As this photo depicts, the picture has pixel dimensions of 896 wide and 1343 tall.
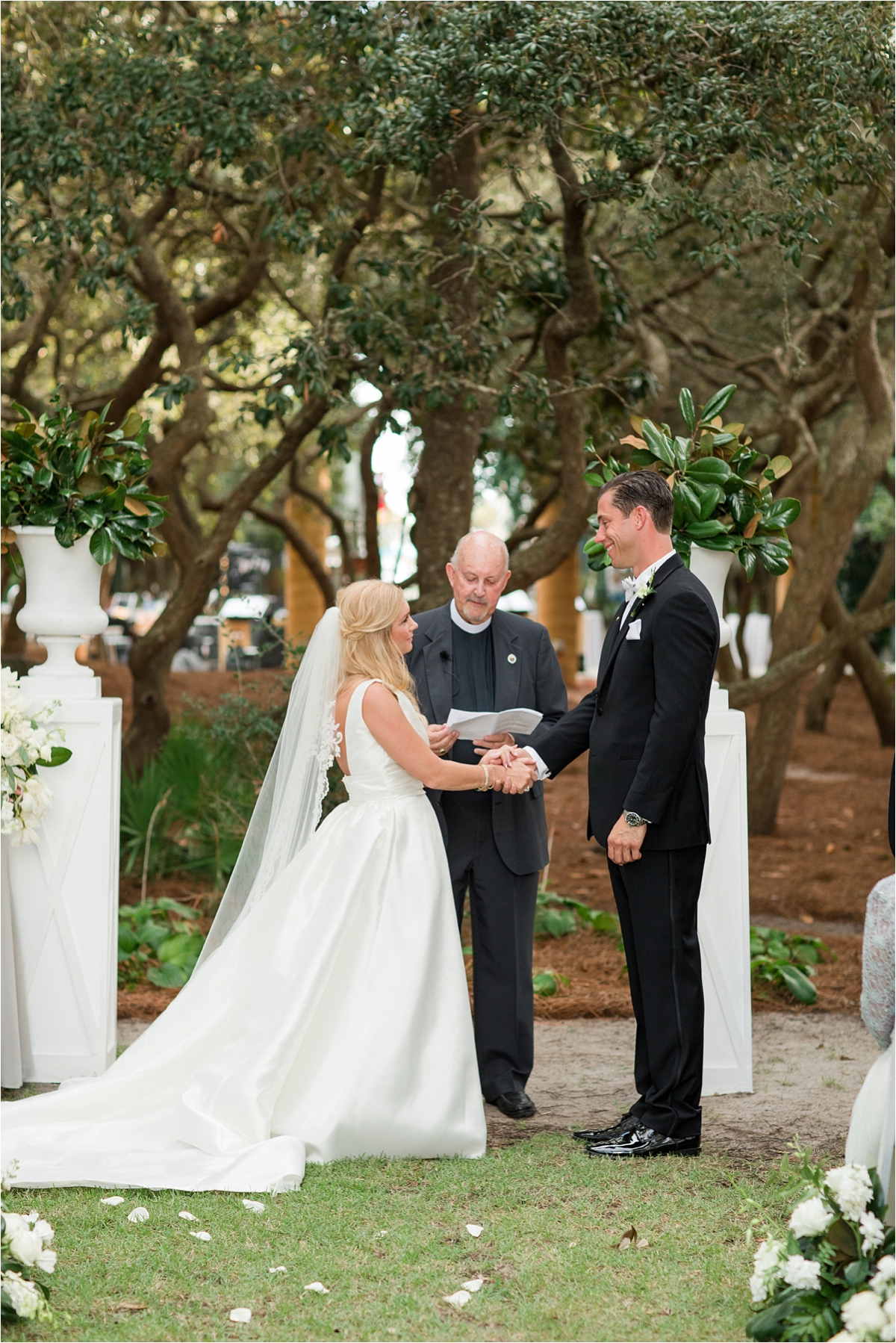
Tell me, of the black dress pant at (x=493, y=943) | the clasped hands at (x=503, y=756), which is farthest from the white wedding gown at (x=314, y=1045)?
the black dress pant at (x=493, y=943)

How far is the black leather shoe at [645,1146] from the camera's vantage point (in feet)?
13.3

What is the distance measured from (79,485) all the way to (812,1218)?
3.67 meters

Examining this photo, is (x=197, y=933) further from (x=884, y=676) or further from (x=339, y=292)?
(x=884, y=676)

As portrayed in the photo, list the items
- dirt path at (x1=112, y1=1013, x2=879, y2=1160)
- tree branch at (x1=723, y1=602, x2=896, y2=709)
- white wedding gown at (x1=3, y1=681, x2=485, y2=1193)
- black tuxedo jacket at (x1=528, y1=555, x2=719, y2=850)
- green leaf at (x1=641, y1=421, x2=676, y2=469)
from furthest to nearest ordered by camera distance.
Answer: tree branch at (x1=723, y1=602, x2=896, y2=709), green leaf at (x1=641, y1=421, x2=676, y2=469), dirt path at (x1=112, y1=1013, x2=879, y2=1160), black tuxedo jacket at (x1=528, y1=555, x2=719, y2=850), white wedding gown at (x1=3, y1=681, x2=485, y2=1193)

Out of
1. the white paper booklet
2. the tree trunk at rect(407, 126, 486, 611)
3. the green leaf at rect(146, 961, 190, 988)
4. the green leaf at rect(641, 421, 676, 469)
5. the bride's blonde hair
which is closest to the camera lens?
the bride's blonde hair

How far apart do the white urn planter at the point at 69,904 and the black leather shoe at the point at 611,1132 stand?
1819mm

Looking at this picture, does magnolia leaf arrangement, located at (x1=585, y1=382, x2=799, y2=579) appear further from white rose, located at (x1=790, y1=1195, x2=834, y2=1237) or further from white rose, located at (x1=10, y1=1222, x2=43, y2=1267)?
white rose, located at (x1=10, y1=1222, x2=43, y2=1267)

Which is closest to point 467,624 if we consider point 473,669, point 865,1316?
point 473,669

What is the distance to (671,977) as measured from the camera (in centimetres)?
407

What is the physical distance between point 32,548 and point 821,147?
412 centimetres

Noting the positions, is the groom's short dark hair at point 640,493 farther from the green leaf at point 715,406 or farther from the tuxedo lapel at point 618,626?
the green leaf at point 715,406

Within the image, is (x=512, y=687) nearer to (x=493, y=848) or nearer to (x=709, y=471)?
(x=493, y=848)

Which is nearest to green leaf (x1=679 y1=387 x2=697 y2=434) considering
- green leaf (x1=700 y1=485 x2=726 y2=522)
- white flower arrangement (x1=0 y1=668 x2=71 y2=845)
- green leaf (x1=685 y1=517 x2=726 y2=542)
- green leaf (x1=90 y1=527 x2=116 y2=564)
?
green leaf (x1=700 y1=485 x2=726 y2=522)

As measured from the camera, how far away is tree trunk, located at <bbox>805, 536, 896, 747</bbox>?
39.0 feet
